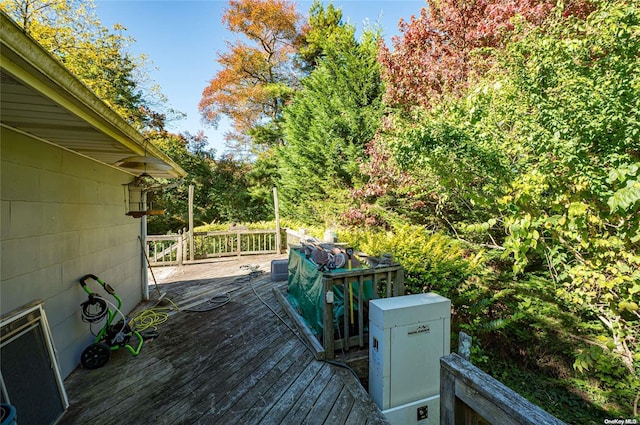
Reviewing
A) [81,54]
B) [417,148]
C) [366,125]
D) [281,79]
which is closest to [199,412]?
[417,148]

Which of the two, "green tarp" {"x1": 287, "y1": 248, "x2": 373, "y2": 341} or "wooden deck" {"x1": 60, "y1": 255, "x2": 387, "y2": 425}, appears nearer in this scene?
"wooden deck" {"x1": 60, "y1": 255, "x2": 387, "y2": 425}

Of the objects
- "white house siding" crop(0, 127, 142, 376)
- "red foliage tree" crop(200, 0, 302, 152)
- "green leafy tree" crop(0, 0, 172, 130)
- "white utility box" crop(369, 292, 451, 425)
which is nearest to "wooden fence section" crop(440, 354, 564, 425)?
"white utility box" crop(369, 292, 451, 425)

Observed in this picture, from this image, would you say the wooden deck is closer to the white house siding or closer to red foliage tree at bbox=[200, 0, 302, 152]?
the white house siding

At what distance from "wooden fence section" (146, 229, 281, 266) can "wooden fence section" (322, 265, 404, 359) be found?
18.3ft

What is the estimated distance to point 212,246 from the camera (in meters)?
8.29

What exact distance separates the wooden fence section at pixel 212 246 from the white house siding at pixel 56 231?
3702mm

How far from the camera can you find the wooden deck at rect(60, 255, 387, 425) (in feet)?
6.71

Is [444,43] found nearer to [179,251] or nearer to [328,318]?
[328,318]

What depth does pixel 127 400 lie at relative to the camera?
2209 millimetres

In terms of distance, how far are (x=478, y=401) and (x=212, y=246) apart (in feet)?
26.9

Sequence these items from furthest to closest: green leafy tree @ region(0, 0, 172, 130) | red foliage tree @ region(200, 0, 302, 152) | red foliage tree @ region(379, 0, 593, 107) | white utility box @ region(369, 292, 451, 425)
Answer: red foliage tree @ region(200, 0, 302, 152)
green leafy tree @ region(0, 0, 172, 130)
red foliage tree @ region(379, 0, 593, 107)
white utility box @ region(369, 292, 451, 425)

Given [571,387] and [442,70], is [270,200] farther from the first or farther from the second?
[571,387]

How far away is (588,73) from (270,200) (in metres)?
12.8

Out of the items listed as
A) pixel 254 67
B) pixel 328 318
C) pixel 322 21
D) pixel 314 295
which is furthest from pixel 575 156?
pixel 254 67
